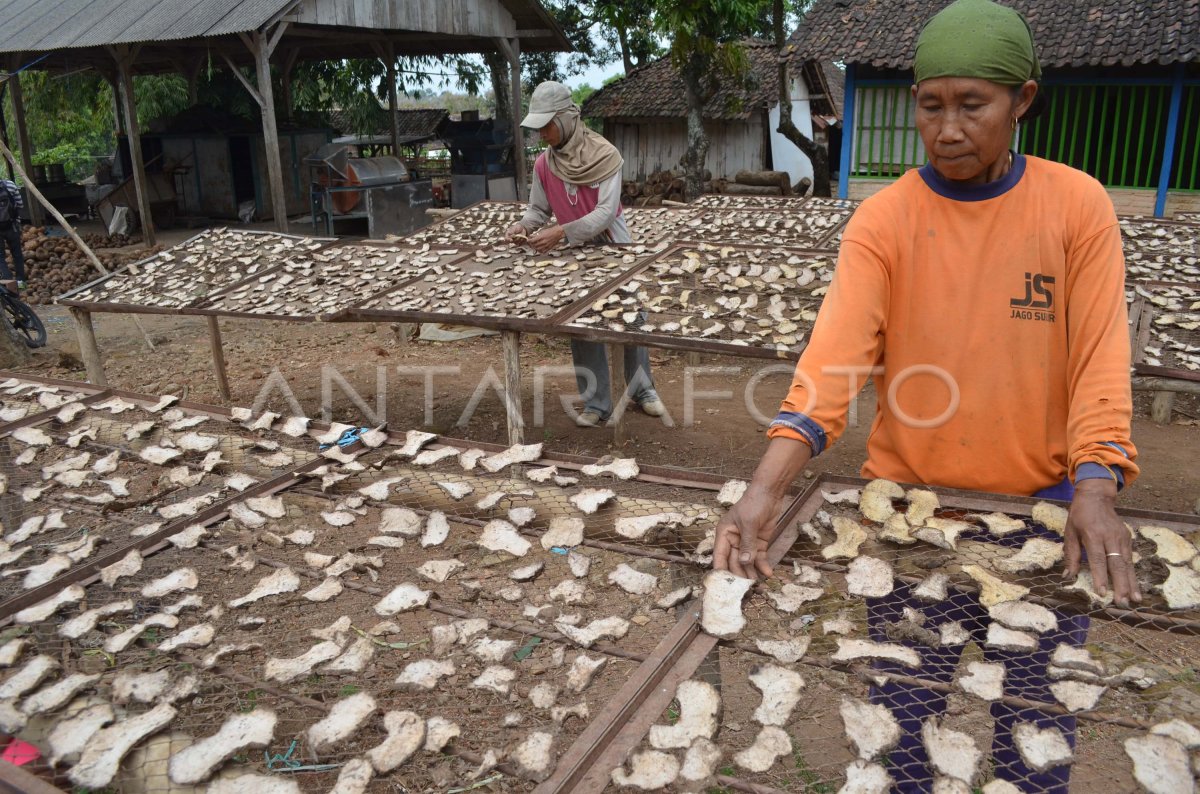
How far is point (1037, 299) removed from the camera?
5.01 feet

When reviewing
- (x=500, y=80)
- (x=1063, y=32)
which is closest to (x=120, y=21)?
(x=500, y=80)

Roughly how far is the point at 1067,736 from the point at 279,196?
9291 millimetres

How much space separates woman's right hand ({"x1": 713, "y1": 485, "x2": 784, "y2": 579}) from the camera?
1.44m

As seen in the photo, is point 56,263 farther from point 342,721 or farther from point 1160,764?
point 1160,764

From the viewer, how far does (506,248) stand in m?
4.66

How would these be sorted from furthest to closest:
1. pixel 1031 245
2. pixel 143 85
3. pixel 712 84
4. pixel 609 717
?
pixel 143 85 → pixel 712 84 → pixel 1031 245 → pixel 609 717

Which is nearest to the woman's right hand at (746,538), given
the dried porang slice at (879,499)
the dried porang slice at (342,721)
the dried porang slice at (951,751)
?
the dried porang slice at (879,499)

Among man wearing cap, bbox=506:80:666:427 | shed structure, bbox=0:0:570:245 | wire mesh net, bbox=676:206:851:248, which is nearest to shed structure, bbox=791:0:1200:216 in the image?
wire mesh net, bbox=676:206:851:248

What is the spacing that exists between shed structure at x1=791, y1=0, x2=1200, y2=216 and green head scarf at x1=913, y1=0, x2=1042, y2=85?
28.2 feet

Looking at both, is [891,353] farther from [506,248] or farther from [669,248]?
[506,248]

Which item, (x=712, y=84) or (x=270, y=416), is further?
A: (x=712, y=84)

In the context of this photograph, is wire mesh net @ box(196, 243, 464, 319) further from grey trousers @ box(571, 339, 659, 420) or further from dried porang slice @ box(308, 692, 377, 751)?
dried porang slice @ box(308, 692, 377, 751)

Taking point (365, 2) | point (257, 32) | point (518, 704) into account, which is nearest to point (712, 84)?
point (365, 2)

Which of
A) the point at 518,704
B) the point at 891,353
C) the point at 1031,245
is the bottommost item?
the point at 518,704
